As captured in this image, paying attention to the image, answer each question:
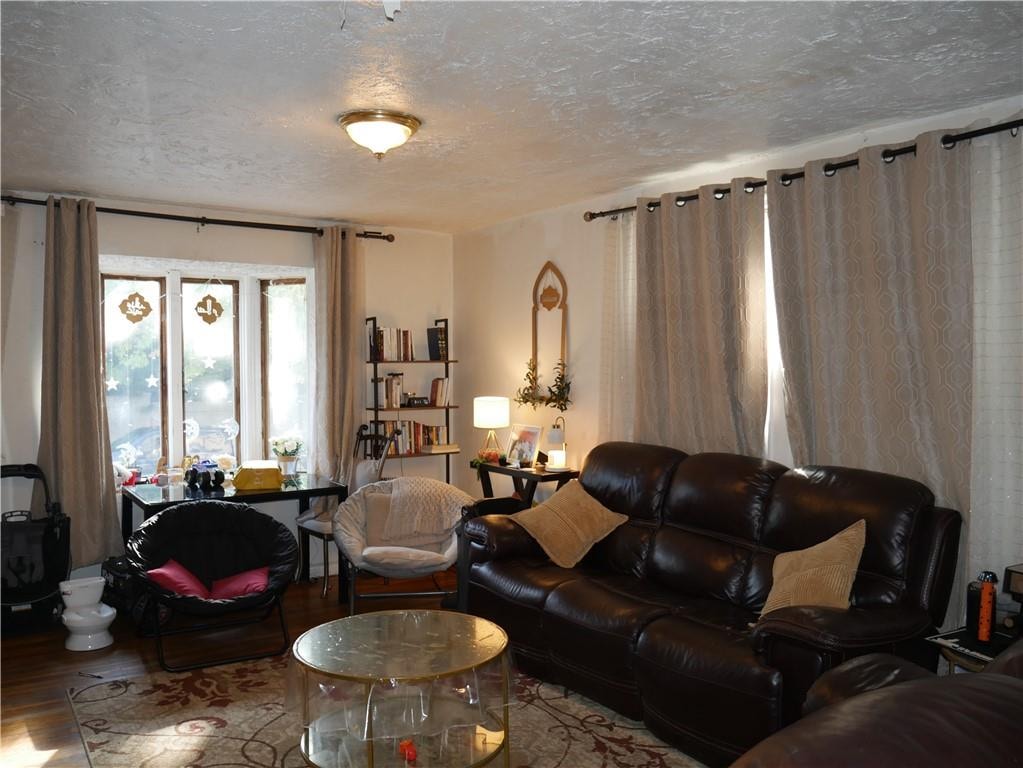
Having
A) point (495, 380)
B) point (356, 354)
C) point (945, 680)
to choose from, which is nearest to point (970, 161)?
point (945, 680)

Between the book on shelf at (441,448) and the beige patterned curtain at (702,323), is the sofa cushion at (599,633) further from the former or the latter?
the book on shelf at (441,448)

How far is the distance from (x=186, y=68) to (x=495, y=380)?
150 inches

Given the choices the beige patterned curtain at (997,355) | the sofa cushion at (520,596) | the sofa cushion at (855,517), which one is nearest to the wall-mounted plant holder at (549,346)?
the sofa cushion at (520,596)

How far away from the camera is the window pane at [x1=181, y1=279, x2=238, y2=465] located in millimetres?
6223

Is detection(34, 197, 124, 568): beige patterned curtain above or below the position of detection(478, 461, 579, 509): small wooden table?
above

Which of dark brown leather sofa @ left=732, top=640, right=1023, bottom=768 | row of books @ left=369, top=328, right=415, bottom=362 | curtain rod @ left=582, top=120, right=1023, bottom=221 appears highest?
curtain rod @ left=582, top=120, right=1023, bottom=221

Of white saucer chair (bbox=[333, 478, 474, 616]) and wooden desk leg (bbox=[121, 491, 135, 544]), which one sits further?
wooden desk leg (bbox=[121, 491, 135, 544])

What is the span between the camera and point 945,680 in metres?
1.30

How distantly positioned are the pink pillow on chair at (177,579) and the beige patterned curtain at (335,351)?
5.51ft

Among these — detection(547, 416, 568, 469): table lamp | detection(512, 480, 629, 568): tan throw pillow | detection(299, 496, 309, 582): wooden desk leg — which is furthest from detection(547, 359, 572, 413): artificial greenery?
detection(299, 496, 309, 582): wooden desk leg

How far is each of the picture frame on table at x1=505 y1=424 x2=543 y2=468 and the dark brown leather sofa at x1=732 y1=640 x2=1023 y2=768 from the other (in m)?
4.36

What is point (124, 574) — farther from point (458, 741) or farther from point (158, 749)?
point (458, 741)

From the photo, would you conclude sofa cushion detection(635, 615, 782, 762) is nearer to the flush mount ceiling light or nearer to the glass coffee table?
the glass coffee table

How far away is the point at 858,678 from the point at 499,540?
238 cm
